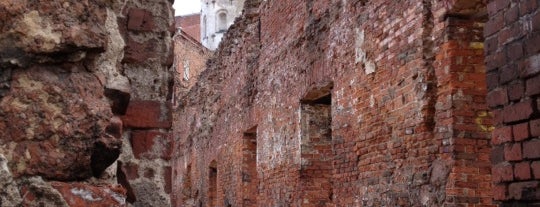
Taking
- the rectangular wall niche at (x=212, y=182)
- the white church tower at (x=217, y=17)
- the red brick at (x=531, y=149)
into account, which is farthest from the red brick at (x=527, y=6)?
the white church tower at (x=217, y=17)

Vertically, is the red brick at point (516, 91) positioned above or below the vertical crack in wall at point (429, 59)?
below

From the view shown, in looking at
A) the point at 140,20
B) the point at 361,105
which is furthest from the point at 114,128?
the point at 361,105

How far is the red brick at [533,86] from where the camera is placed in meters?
3.30

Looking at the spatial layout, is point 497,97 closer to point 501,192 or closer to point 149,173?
point 501,192

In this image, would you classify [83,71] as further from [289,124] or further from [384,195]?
[289,124]

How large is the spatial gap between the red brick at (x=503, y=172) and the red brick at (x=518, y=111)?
0.75 feet

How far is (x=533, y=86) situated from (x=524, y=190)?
0.50m

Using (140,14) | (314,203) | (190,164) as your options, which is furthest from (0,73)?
(190,164)

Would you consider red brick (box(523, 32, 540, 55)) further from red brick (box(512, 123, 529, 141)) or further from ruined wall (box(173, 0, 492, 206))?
ruined wall (box(173, 0, 492, 206))

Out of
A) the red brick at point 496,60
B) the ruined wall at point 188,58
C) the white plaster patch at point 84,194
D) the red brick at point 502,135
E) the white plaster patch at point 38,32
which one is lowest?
the white plaster patch at point 84,194

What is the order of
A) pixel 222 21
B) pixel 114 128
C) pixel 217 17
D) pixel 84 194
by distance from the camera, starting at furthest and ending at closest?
1. pixel 222 21
2. pixel 217 17
3. pixel 114 128
4. pixel 84 194

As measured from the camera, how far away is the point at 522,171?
338 centimetres

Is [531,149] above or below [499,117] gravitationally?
below

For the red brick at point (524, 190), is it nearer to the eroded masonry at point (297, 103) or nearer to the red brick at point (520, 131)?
the eroded masonry at point (297, 103)
